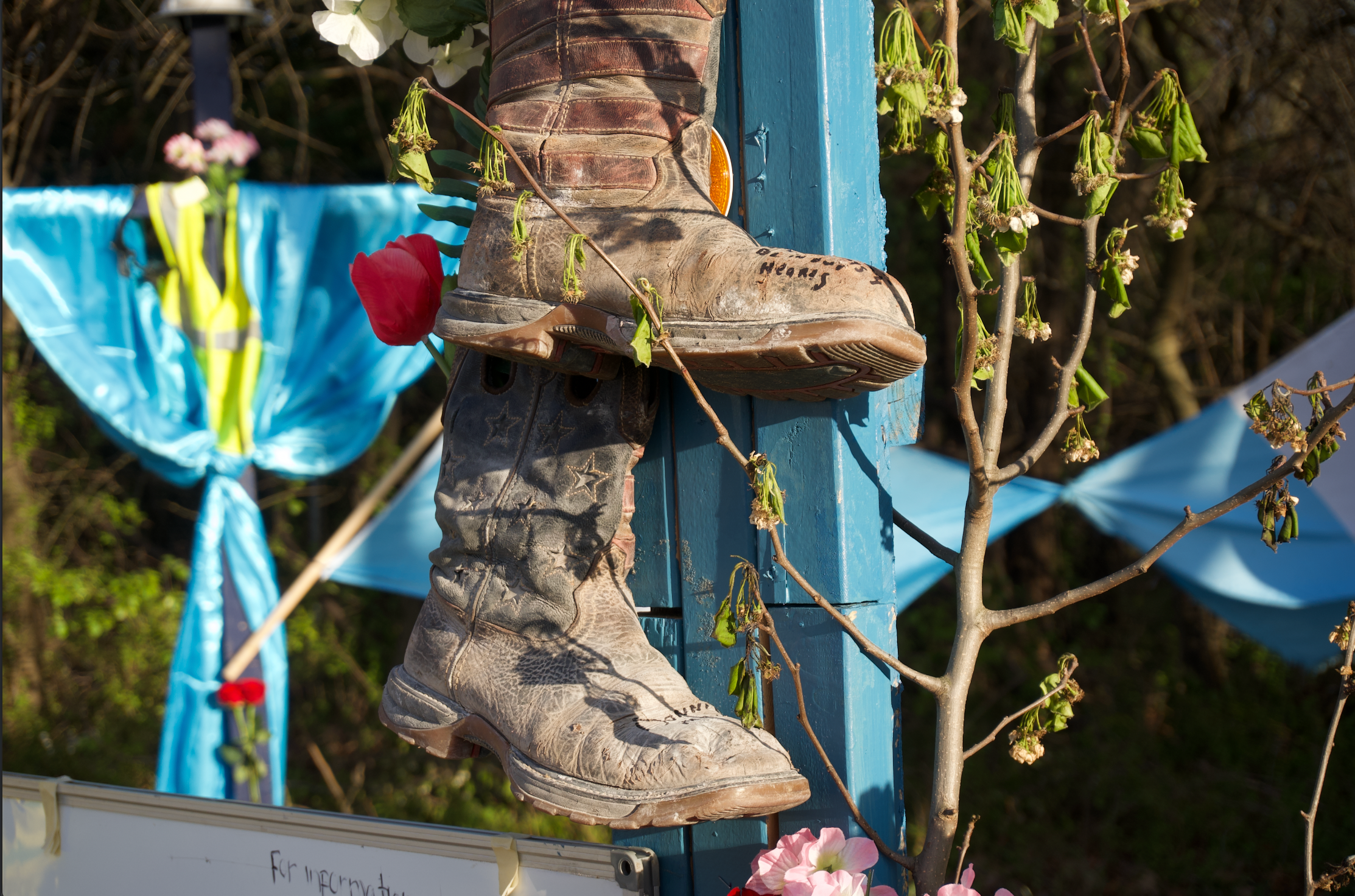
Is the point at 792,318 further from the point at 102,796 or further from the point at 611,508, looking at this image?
the point at 102,796

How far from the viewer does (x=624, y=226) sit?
0.89 m

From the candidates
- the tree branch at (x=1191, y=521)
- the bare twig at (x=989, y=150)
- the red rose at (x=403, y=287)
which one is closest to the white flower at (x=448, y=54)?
the red rose at (x=403, y=287)

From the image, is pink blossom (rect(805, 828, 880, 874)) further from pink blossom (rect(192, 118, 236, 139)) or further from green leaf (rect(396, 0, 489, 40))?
pink blossom (rect(192, 118, 236, 139))

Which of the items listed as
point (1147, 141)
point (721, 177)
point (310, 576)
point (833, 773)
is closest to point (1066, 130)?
point (1147, 141)

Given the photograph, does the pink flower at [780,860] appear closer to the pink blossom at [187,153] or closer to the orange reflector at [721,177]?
the orange reflector at [721,177]

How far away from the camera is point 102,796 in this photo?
1396mm

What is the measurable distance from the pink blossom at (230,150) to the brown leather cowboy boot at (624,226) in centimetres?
227

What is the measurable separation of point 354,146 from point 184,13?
247 centimetres

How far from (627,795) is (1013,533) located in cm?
501

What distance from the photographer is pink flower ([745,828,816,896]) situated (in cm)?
86

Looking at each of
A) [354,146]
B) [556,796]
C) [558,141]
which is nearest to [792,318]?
[558,141]

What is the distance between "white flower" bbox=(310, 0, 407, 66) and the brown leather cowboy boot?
8.0 inches

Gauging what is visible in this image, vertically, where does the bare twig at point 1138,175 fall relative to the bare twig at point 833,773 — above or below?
above

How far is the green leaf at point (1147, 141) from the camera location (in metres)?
0.89
